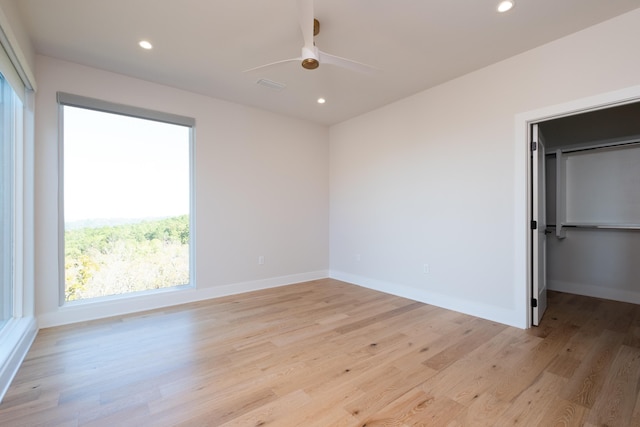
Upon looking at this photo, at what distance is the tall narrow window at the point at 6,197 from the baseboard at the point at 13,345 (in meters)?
0.10

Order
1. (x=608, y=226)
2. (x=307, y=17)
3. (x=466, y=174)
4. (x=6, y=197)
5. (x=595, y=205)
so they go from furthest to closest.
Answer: (x=595, y=205)
(x=608, y=226)
(x=466, y=174)
(x=6, y=197)
(x=307, y=17)

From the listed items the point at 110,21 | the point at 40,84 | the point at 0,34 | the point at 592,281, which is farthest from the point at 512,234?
the point at 40,84

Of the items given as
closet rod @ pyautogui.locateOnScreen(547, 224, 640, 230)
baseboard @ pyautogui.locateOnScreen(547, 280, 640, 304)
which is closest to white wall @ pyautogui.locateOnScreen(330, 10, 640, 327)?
closet rod @ pyautogui.locateOnScreen(547, 224, 640, 230)

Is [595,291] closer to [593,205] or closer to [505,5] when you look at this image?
[593,205]

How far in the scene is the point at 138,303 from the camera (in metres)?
3.56

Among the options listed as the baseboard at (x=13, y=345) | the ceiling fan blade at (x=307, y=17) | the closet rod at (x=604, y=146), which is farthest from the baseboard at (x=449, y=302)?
the baseboard at (x=13, y=345)

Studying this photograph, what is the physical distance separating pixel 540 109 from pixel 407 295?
270 centimetres

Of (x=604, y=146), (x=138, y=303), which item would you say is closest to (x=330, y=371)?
(x=138, y=303)

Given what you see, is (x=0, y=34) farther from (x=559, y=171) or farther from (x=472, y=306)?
(x=559, y=171)

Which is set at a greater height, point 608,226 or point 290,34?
point 290,34

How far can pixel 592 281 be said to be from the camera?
4.21m

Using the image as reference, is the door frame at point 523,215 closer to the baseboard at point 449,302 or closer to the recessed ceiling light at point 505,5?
the baseboard at point 449,302

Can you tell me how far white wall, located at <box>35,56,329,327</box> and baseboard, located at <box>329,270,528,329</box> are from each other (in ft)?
3.79

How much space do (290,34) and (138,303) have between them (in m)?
3.53
